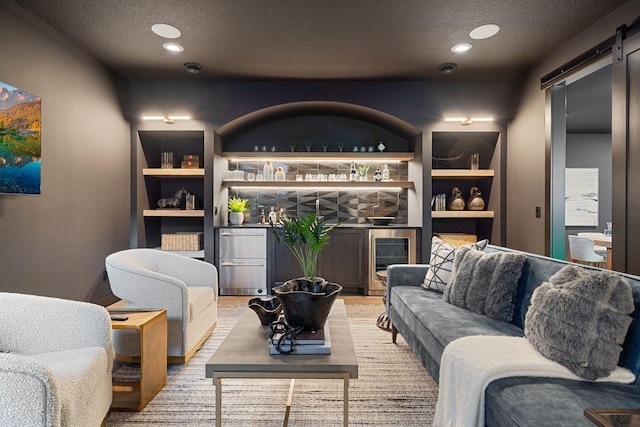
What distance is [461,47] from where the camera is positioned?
368cm

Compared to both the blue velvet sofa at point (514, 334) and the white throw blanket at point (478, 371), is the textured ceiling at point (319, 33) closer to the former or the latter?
the blue velvet sofa at point (514, 334)

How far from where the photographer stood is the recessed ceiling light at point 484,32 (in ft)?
10.7

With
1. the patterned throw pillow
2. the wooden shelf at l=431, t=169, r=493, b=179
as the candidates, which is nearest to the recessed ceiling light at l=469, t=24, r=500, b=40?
the wooden shelf at l=431, t=169, r=493, b=179

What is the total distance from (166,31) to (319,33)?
139cm

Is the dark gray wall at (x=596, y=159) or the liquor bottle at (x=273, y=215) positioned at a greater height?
the dark gray wall at (x=596, y=159)

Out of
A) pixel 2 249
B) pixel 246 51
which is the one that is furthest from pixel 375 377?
pixel 246 51

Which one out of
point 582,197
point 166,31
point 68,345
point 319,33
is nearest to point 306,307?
point 68,345

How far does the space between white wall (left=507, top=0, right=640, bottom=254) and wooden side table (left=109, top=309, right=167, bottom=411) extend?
3.74 meters

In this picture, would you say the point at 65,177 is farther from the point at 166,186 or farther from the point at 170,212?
the point at 166,186

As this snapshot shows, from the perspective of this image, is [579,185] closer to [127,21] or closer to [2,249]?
[127,21]

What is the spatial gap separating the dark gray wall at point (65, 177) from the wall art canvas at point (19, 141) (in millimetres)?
150

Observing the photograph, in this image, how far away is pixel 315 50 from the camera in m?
3.75

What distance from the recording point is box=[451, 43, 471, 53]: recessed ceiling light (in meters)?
3.62

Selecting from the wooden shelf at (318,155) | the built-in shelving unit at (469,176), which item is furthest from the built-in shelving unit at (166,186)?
the built-in shelving unit at (469,176)
